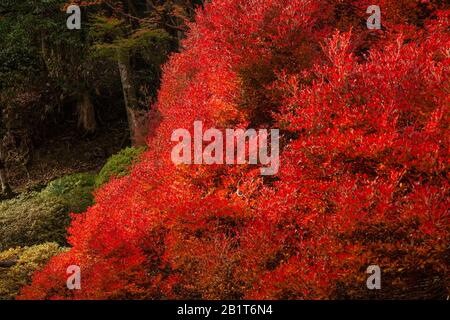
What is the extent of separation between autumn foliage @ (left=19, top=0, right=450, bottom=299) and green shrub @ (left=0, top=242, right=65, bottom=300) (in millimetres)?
1119

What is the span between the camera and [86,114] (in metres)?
23.6

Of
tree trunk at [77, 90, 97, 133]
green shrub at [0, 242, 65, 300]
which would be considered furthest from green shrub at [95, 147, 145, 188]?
tree trunk at [77, 90, 97, 133]

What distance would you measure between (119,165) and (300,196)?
10.2m

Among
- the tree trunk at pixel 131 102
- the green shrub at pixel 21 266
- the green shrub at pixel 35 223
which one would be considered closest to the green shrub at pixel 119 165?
the tree trunk at pixel 131 102

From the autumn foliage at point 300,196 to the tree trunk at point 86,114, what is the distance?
47.6ft

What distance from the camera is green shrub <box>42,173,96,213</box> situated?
49.3 feet

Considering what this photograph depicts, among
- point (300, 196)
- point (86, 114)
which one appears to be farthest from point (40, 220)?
point (86, 114)

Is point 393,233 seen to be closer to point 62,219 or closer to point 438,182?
point 438,182

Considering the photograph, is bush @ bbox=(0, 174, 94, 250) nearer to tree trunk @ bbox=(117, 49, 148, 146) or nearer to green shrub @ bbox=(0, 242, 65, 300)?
green shrub @ bbox=(0, 242, 65, 300)

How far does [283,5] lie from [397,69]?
3.02m

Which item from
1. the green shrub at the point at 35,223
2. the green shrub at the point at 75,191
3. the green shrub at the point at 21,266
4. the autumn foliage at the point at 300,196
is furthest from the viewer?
the green shrub at the point at 75,191

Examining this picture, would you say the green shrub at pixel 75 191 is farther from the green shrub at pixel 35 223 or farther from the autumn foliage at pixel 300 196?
the autumn foliage at pixel 300 196

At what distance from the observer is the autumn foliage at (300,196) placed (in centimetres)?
684
